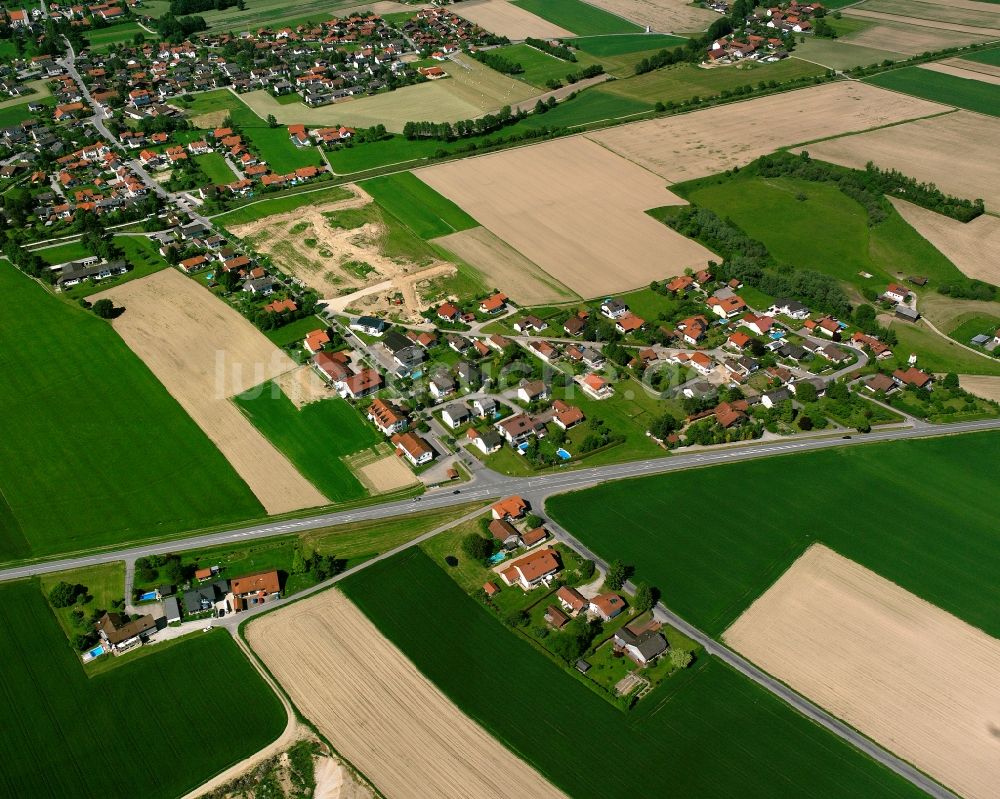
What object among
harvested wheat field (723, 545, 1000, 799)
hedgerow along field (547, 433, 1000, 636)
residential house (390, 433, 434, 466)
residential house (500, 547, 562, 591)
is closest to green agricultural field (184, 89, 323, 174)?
residential house (390, 433, 434, 466)

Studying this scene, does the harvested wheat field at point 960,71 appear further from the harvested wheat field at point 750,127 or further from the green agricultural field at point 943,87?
the harvested wheat field at point 750,127

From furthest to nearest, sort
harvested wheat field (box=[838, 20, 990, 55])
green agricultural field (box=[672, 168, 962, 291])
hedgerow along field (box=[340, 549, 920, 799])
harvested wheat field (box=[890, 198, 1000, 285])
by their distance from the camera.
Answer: harvested wheat field (box=[838, 20, 990, 55]) → green agricultural field (box=[672, 168, 962, 291]) → harvested wheat field (box=[890, 198, 1000, 285]) → hedgerow along field (box=[340, 549, 920, 799])

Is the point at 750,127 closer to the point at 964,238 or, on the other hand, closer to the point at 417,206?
the point at 964,238

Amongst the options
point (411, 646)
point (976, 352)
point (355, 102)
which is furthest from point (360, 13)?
point (411, 646)

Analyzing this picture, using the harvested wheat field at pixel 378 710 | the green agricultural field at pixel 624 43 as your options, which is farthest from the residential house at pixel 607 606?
the green agricultural field at pixel 624 43

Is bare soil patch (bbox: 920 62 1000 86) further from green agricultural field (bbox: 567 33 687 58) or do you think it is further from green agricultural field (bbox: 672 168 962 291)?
green agricultural field (bbox: 672 168 962 291)

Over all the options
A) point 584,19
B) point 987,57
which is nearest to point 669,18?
point 584,19

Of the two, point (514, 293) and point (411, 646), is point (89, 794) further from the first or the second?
point (514, 293)
